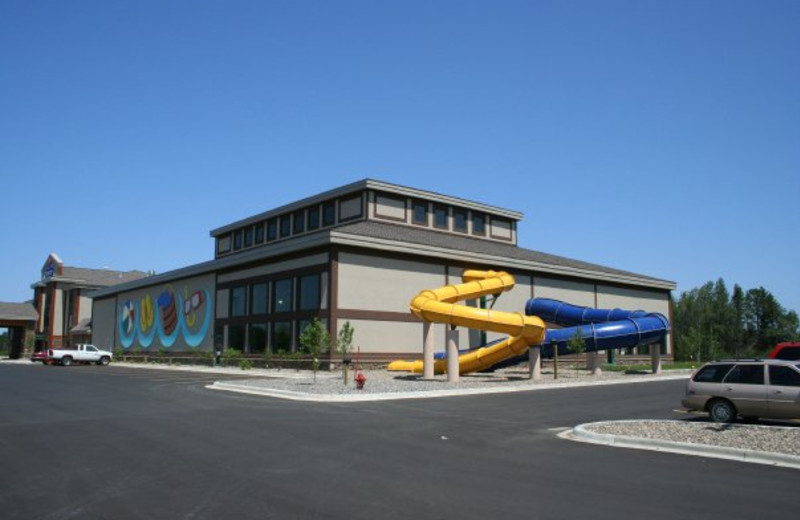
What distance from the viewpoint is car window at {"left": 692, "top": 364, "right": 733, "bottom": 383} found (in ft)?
55.6

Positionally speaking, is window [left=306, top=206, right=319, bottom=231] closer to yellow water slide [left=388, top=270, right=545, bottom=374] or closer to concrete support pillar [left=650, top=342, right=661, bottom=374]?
yellow water slide [left=388, top=270, right=545, bottom=374]

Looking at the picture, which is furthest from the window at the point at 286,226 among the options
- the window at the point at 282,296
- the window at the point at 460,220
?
the window at the point at 460,220

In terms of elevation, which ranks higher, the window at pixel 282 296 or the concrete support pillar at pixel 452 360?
the window at pixel 282 296

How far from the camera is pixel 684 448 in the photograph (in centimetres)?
1312

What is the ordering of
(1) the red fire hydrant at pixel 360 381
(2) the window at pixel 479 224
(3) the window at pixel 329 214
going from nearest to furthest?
(1) the red fire hydrant at pixel 360 381
(3) the window at pixel 329 214
(2) the window at pixel 479 224

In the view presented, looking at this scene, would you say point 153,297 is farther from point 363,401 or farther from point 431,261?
point 363,401

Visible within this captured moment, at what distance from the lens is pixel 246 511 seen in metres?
7.91

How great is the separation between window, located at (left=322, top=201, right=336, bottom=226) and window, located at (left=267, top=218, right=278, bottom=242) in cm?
683

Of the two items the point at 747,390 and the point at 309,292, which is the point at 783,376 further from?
the point at 309,292

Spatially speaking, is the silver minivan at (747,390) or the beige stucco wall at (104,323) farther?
the beige stucco wall at (104,323)

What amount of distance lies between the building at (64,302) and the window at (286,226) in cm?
3992

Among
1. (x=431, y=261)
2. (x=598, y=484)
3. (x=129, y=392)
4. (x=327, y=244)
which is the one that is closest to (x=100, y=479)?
(x=598, y=484)

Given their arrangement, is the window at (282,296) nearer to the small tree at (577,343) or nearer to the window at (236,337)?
the window at (236,337)

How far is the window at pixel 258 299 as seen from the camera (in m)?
48.4
